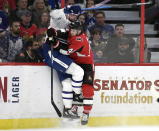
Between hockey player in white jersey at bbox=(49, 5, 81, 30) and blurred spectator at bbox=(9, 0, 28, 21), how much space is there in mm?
294

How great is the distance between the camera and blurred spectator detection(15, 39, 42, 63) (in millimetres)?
6046

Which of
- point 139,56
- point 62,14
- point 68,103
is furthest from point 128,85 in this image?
point 62,14

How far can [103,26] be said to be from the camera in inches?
244

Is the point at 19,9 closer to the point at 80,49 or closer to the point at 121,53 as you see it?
the point at 80,49

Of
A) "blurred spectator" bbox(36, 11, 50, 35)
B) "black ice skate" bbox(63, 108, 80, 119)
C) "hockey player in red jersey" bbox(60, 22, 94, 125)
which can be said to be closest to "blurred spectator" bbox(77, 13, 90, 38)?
"hockey player in red jersey" bbox(60, 22, 94, 125)

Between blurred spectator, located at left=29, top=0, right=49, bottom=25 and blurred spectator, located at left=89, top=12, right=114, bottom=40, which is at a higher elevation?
blurred spectator, located at left=29, top=0, right=49, bottom=25

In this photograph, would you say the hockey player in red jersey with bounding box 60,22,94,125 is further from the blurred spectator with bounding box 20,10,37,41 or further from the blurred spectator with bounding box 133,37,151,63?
the blurred spectator with bounding box 133,37,151,63

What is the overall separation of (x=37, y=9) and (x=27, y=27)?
0.73 feet

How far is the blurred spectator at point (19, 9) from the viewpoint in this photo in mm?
5914

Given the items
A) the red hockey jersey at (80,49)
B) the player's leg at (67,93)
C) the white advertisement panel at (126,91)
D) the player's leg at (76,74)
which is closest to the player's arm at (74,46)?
the red hockey jersey at (80,49)

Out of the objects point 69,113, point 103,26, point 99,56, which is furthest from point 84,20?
point 69,113

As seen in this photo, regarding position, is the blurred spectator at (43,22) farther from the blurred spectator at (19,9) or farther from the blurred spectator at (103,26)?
the blurred spectator at (103,26)

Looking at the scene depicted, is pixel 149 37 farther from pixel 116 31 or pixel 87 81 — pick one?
pixel 87 81

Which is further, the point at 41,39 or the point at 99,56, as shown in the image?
the point at 99,56
